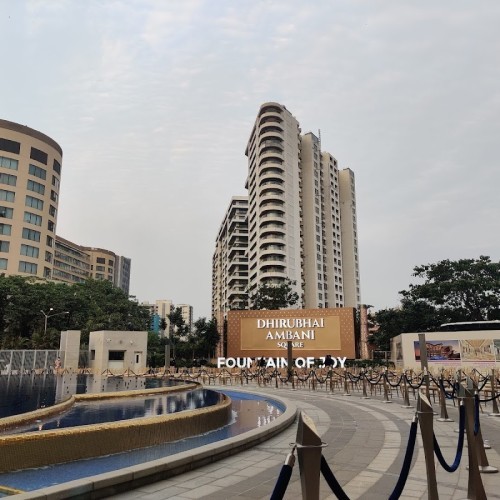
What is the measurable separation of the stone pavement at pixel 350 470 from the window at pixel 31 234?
70279 millimetres

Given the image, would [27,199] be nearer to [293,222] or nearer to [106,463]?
[293,222]

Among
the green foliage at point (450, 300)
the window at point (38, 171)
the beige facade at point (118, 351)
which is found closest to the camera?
the beige facade at point (118, 351)

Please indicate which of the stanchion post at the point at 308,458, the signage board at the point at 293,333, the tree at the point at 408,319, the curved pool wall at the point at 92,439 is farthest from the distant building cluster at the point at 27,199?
the stanchion post at the point at 308,458

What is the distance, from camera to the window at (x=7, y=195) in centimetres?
7019

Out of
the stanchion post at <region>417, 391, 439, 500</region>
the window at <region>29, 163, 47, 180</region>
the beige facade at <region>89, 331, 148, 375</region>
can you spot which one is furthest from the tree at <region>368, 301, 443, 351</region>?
the window at <region>29, 163, 47, 180</region>

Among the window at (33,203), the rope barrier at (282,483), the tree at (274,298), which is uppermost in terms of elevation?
the window at (33,203)

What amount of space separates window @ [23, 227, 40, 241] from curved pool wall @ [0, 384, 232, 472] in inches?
2638

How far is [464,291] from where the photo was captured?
59.8 meters

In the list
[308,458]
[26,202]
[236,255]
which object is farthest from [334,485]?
[236,255]

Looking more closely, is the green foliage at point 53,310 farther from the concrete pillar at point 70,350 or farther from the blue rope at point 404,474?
the blue rope at point 404,474

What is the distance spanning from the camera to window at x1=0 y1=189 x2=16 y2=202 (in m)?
70.2

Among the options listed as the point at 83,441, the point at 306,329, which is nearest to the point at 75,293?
the point at 306,329

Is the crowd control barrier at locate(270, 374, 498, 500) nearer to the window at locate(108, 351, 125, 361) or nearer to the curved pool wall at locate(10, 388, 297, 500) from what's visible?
the curved pool wall at locate(10, 388, 297, 500)

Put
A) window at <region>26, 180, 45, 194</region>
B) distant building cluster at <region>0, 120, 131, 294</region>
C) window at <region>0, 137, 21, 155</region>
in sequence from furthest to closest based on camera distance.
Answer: window at <region>26, 180, 45, 194</region>, window at <region>0, 137, 21, 155</region>, distant building cluster at <region>0, 120, 131, 294</region>
